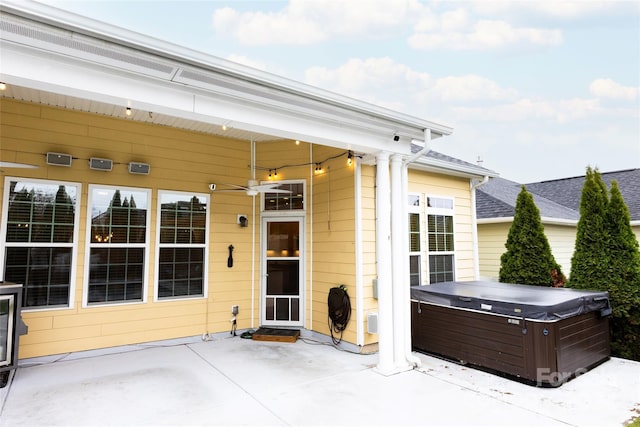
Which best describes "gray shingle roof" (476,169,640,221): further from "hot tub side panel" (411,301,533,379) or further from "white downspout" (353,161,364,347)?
"white downspout" (353,161,364,347)

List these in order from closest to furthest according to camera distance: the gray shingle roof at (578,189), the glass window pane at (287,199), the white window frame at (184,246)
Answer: the white window frame at (184,246)
the glass window pane at (287,199)
the gray shingle roof at (578,189)

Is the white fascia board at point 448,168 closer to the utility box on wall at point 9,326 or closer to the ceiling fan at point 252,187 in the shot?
the ceiling fan at point 252,187

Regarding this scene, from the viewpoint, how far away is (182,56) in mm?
2438

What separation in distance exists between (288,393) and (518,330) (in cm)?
252

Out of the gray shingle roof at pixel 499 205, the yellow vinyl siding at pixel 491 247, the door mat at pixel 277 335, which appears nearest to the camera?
the door mat at pixel 277 335

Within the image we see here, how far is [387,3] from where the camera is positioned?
8.48m

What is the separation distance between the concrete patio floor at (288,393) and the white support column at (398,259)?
288 mm

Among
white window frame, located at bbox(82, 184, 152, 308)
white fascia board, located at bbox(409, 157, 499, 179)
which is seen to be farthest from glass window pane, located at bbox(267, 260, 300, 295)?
white fascia board, located at bbox(409, 157, 499, 179)

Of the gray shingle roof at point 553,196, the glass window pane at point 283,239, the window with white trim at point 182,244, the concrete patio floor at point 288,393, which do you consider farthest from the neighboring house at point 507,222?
the window with white trim at point 182,244

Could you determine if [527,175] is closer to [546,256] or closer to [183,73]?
[546,256]

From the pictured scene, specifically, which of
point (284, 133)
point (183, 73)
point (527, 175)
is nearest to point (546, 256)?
point (284, 133)

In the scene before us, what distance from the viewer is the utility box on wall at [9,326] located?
3463 millimetres

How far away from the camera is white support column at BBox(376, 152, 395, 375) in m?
3.95

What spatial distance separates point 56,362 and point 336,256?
3780mm
